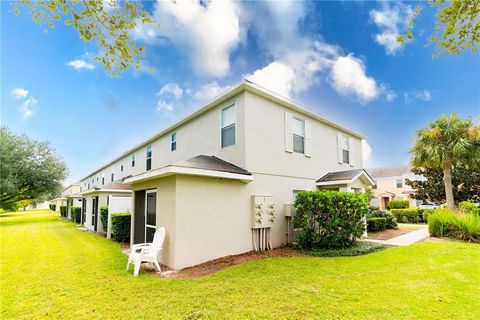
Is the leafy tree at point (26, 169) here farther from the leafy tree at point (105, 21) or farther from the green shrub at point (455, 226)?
the green shrub at point (455, 226)

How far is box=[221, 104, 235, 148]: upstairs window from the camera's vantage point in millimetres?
9453

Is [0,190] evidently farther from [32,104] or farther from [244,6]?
[244,6]

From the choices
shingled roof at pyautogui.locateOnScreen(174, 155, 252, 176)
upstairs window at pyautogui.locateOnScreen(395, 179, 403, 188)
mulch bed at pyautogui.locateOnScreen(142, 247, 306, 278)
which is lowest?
mulch bed at pyautogui.locateOnScreen(142, 247, 306, 278)

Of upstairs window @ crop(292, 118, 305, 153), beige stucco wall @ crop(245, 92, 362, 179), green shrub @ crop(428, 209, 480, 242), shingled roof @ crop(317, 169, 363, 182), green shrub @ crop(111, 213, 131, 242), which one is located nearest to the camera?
beige stucco wall @ crop(245, 92, 362, 179)

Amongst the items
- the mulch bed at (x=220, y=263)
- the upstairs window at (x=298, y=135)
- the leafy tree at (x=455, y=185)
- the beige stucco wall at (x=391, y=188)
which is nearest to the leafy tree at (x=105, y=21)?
the mulch bed at (x=220, y=263)

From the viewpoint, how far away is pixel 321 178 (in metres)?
12.1

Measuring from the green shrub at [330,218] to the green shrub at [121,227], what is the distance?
25.9 ft

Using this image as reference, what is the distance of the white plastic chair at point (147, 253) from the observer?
6250 millimetres

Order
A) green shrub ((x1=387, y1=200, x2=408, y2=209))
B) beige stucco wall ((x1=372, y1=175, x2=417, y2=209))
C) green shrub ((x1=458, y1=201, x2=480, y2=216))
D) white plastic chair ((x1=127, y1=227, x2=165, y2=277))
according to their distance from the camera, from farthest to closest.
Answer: beige stucco wall ((x1=372, y1=175, x2=417, y2=209)), green shrub ((x1=387, y1=200, x2=408, y2=209)), green shrub ((x1=458, y1=201, x2=480, y2=216)), white plastic chair ((x1=127, y1=227, x2=165, y2=277))

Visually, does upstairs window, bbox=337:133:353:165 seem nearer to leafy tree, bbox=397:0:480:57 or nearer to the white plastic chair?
leafy tree, bbox=397:0:480:57

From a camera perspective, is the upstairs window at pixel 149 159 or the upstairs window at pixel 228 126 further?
the upstairs window at pixel 149 159

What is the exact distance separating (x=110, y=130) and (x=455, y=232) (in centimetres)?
2175

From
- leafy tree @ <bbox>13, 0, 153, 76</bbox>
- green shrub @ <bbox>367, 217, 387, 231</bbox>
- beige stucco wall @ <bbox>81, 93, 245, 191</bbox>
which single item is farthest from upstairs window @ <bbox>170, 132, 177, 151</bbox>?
green shrub @ <bbox>367, 217, 387, 231</bbox>

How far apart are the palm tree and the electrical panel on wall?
11.7 meters
